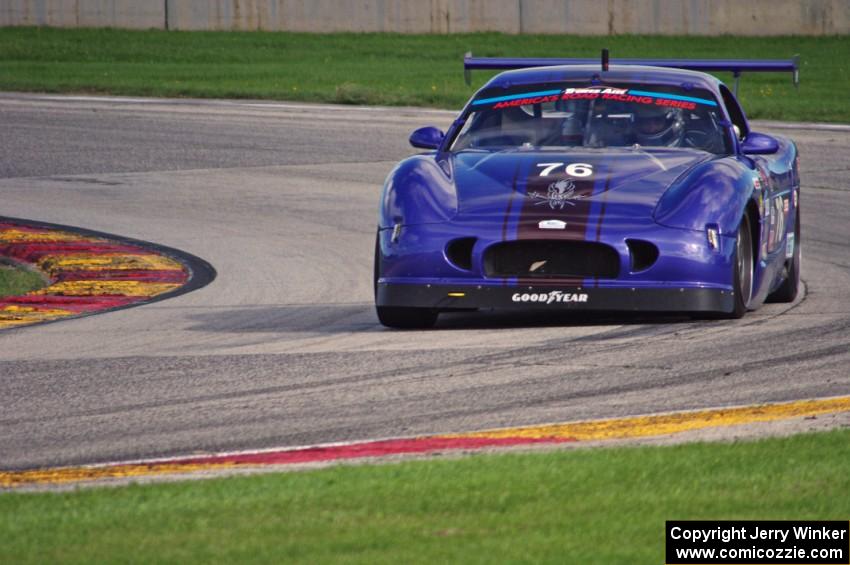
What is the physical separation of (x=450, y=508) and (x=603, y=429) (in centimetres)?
139

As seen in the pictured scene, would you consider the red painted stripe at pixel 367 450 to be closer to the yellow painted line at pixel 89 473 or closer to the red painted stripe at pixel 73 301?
the yellow painted line at pixel 89 473

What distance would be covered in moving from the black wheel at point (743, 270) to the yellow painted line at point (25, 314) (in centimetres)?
393

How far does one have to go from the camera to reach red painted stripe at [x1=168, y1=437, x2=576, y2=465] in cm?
594

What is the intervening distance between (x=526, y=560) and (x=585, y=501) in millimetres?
711

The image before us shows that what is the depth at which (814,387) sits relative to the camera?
23.4 ft

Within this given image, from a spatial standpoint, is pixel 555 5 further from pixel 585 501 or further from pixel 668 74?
pixel 585 501

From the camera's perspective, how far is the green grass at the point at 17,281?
489 inches

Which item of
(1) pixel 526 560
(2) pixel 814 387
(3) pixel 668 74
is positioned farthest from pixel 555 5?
(1) pixel 526 560

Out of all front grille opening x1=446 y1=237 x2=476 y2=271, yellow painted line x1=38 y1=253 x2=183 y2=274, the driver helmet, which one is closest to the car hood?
front grille opening x1=446 y1=237 x2=476 y2=271

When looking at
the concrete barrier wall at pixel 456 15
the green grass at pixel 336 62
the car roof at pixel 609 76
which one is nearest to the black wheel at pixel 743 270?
the car roof at pixel 609 76

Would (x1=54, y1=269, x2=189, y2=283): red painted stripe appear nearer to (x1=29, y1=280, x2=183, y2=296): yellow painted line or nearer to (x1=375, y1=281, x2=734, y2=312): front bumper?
(x1=29, y1=280, x2=183, y2=296): yellow painted line

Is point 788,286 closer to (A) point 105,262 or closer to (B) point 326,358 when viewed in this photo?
(B) point 326,358

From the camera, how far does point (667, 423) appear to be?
21.1ft

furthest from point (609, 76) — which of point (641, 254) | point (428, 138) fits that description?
point (641, 254)
